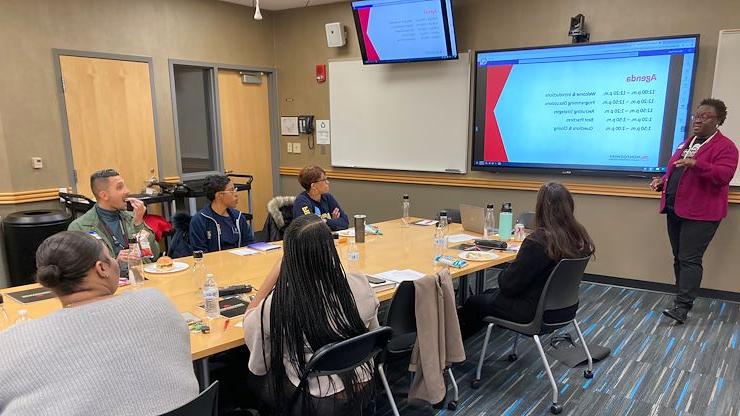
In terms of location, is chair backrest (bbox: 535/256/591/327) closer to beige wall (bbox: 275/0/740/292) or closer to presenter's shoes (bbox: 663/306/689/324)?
presenter's shoes (bbox: 663/306/689/324)

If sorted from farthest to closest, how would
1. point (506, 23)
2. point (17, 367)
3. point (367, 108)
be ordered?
point (367, 108) < point (506, 23) < point (17, 367)

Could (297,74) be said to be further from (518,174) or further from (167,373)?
(167,373)

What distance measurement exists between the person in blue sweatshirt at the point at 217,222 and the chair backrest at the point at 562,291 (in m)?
2.07

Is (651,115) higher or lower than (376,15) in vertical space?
lower

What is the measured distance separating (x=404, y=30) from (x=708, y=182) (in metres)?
2.99

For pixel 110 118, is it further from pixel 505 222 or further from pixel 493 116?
pixel 505 222

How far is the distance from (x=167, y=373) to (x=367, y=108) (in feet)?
15.0

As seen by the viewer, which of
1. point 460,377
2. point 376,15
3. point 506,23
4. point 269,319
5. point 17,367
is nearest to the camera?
point 17,367

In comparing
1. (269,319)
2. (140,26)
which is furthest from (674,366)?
(140,26)

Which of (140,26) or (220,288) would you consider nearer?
(220,288)

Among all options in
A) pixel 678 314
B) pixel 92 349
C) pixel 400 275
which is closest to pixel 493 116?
pixel 678 314

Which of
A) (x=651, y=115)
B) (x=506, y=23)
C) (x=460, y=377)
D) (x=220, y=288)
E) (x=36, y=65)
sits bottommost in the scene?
(x=460, y=377)

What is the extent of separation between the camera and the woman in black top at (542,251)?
247 centimetres

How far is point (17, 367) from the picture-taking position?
1.12 m
